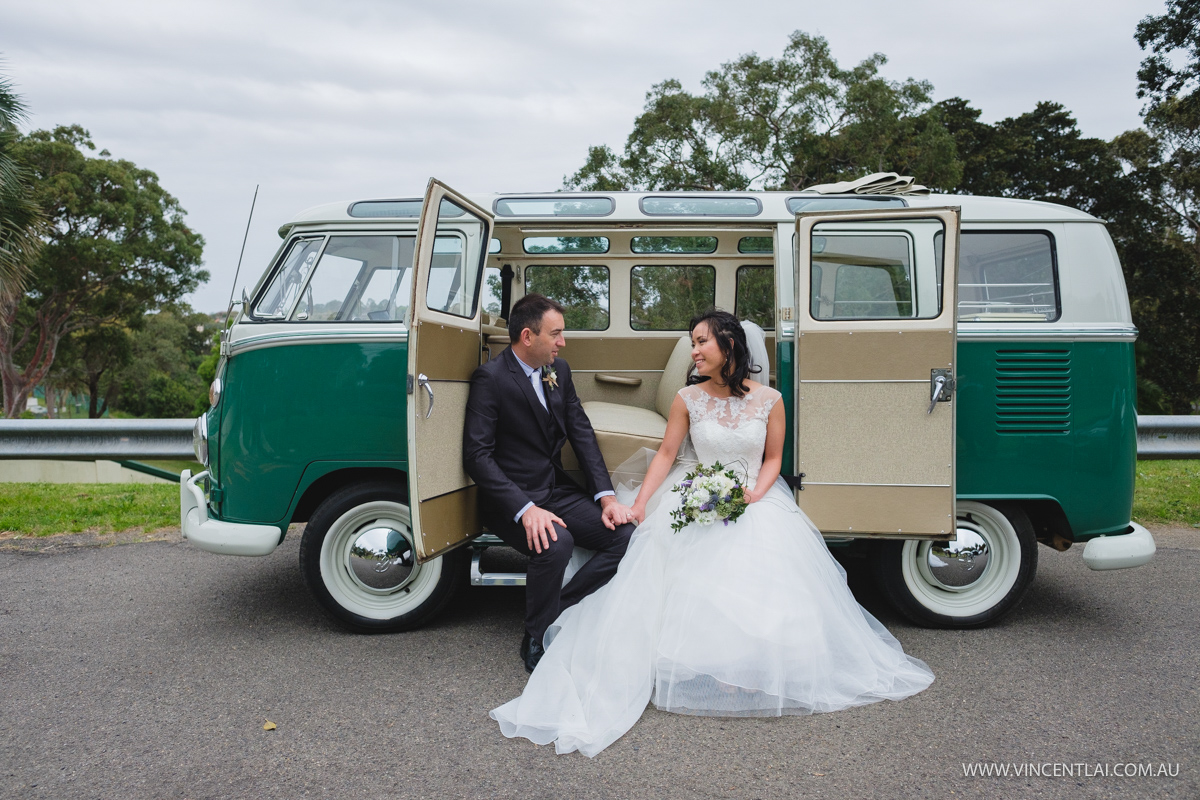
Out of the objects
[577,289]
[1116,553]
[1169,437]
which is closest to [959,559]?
[1116,553]

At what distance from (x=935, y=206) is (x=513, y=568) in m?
3.42

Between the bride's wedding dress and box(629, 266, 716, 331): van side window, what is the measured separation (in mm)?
1812

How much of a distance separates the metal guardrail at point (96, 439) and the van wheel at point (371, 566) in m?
3.27

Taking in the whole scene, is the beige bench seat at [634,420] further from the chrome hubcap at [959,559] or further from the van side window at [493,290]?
the chrome hubcap at [959,559]

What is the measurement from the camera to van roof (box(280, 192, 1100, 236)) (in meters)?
4.29

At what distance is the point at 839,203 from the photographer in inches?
173

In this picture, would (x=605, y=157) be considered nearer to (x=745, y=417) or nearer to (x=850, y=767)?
(x=745, y=417)

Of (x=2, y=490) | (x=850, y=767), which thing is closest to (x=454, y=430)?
(x=850, y=767)

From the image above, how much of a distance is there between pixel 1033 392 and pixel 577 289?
110 inches

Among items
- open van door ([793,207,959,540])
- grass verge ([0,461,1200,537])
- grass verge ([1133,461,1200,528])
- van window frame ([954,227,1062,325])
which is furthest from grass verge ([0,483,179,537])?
grass verge ([1133,461,1200,528])

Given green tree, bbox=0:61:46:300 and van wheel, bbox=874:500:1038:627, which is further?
green tree, bbox=0:61:46:300

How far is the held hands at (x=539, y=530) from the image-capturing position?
11.9 ft

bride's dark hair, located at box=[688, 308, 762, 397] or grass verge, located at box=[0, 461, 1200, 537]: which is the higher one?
bride's dark hair, located at box=[688, 308, 762, 397]

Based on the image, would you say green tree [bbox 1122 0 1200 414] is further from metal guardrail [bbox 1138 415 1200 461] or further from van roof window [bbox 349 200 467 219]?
van roof window [bbox 349 200 467 219]
